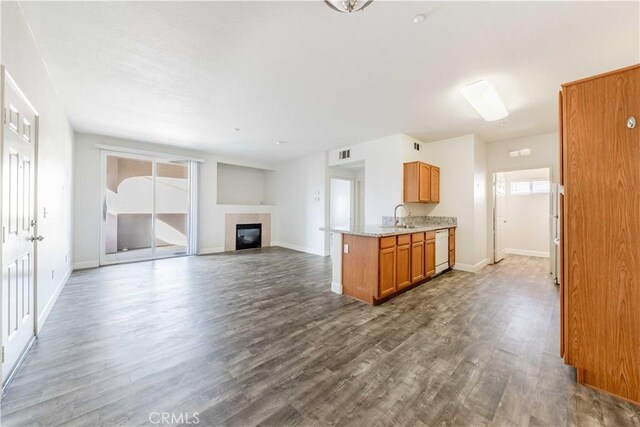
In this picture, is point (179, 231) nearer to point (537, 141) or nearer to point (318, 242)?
point (318, 242)

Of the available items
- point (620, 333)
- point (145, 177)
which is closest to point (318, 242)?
point (145, 177)

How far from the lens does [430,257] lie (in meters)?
4.34

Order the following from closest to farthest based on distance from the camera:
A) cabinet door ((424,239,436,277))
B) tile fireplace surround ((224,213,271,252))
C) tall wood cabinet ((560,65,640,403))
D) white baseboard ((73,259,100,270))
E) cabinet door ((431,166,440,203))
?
tall wood cabinet ((560,65,640,403)) → cabinet door ((424,239,436,277)) → white baseboard ((73,259,100,270)) → cabinet door ((431,166,440,203)) → tile fireplace surround ((224,213,271,252))

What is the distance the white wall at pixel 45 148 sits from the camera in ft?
6.02

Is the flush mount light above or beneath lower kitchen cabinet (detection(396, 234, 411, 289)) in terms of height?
above

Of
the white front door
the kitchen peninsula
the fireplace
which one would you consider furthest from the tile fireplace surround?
the white front door

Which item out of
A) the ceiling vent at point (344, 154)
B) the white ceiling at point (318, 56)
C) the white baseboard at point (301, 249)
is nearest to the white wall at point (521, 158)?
the white ceiling at point (318, 56)

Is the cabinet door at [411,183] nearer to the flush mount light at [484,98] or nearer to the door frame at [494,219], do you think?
the flush mount light at [484,98]

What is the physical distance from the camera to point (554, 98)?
3.36 meters

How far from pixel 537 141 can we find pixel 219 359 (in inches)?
257

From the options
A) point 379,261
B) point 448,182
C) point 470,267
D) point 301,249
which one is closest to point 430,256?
point 470,267

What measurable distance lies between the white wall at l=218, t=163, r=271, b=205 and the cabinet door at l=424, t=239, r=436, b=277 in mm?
5891

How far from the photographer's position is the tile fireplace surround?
24.2ft

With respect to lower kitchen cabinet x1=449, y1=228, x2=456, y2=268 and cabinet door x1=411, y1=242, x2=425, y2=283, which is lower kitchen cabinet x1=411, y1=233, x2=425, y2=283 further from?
lower kitchen cabinet x1=449, y1=228, x2=456, y2=268
